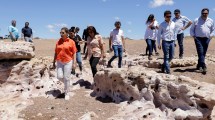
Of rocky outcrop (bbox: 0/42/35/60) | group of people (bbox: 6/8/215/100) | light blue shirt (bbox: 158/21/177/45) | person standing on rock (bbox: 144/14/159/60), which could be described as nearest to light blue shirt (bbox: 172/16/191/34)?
group of people (bbox: 6/8/215/100)

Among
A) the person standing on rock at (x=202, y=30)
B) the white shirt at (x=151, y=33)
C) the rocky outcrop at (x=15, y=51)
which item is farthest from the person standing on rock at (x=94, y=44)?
the white shirt at (x=151, y=33)

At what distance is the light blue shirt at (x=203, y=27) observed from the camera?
1061 cm

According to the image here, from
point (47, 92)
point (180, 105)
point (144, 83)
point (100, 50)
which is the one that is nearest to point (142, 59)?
point (100, 50)

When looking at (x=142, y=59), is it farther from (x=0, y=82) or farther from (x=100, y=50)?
(x=0, y=82)

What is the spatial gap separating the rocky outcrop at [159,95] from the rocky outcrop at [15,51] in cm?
318

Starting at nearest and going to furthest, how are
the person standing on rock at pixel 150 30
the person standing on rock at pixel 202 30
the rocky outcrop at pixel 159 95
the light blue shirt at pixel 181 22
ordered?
the rocky outcrop at pixel 159 95, the person standing on rock at pixel 202 30, the light blue shirt at pixel 181 22, the person standing on rock at pixel 150 30

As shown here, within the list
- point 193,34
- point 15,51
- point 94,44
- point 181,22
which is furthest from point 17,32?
point 193,34

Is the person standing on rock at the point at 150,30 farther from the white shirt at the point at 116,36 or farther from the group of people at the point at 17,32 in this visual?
the group of people at the point at 17,32

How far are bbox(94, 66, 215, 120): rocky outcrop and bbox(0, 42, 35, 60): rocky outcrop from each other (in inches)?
125

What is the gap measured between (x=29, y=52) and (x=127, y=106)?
4.31 m

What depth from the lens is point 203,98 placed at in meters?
6.61

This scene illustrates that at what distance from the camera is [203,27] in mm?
10609

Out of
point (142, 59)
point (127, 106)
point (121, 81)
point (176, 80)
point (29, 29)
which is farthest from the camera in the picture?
point (29, 29)

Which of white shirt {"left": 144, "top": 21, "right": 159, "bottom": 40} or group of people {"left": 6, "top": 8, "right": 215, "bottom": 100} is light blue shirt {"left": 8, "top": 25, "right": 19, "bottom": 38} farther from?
white shirt {"left": 144, "top": 21, "right": 159, "bottom": 40}
